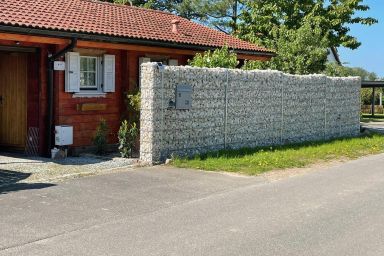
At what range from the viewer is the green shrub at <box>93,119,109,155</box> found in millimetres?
13578

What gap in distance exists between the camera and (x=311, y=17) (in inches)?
1104

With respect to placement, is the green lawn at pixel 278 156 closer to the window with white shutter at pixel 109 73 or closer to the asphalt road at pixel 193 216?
the asphalt road at pixel 193 216

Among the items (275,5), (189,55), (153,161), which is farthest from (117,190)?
(275,5)

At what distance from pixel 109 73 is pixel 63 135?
2361 mm

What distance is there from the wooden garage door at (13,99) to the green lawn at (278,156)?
4185 mm

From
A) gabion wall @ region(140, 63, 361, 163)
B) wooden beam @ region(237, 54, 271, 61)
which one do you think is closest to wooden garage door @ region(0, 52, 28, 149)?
gabion wall @ region(140, 63, 361, 163)

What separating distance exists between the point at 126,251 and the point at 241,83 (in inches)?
361

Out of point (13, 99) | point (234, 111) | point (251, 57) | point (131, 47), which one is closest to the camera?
point (13, 99)

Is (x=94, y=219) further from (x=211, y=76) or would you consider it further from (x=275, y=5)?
(x=275, y=5)

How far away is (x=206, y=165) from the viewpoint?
11.9 metres

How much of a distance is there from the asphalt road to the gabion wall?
169 centimetres

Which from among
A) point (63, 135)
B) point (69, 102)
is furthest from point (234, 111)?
point (63, 135)

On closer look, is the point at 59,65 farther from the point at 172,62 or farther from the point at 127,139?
the point at 172,62

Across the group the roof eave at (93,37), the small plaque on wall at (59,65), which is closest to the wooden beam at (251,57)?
the roof eave at (93,37)
